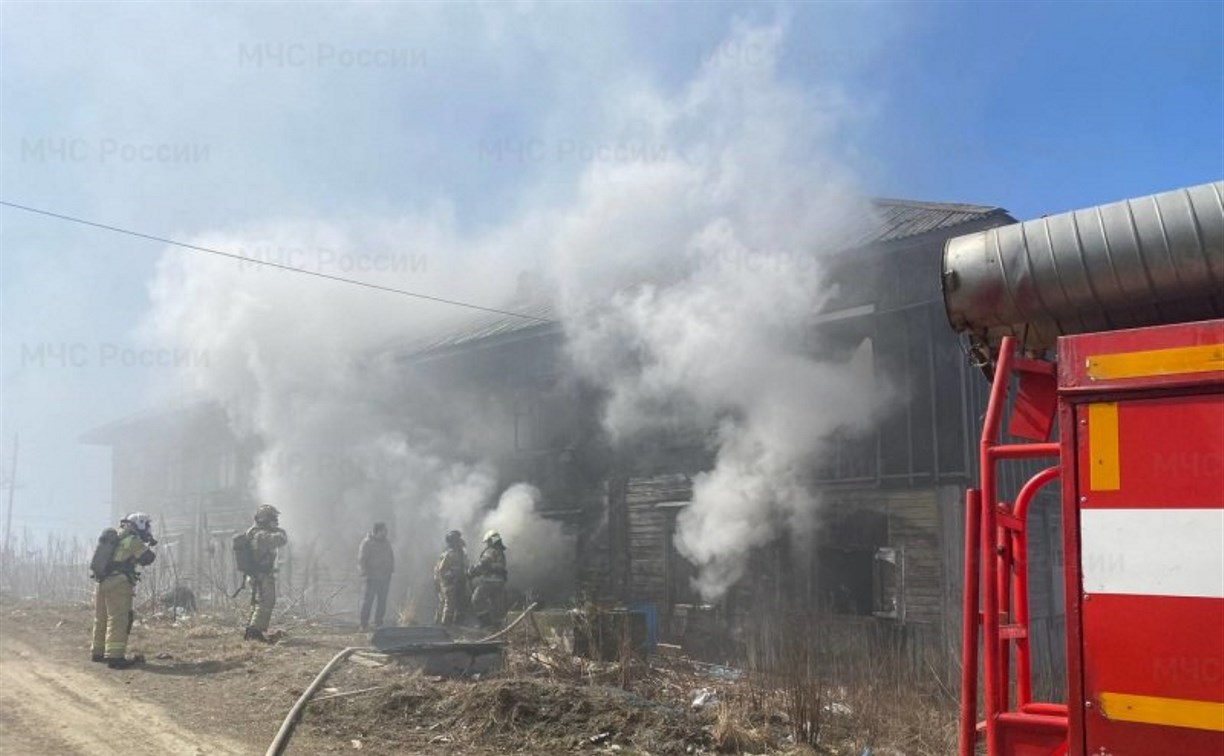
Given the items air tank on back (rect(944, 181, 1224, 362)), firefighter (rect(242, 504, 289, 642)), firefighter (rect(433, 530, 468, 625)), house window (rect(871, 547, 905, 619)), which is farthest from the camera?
firefighter (rect(433, 530, 468, 625))

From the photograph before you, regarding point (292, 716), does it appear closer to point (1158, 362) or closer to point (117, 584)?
point (117, 584)

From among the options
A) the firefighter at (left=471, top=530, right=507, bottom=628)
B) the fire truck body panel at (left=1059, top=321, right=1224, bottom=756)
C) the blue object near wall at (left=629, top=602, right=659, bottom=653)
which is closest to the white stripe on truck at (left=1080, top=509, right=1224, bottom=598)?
the fire truck body panel at (left=1059, top=321, right=1224, bottom=756)

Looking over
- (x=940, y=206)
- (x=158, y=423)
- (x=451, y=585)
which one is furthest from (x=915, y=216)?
(x=158, y=423)

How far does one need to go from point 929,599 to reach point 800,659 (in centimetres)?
516

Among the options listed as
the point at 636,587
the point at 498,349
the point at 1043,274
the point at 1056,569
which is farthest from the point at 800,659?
the point at 498,349

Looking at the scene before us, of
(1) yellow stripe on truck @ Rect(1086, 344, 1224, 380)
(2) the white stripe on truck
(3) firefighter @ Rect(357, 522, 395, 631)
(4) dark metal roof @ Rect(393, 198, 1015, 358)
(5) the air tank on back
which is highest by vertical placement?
(4) dark metal roof @ Rect(393, 198, 1015, 358)

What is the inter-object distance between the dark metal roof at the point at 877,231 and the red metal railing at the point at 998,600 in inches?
432

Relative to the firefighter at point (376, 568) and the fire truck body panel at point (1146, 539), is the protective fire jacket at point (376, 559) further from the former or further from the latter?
the fire truck body panel at point (1146, 539)

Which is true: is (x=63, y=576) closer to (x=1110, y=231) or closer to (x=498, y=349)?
(x=498, y=349)

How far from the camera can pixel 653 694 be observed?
8.76 metres

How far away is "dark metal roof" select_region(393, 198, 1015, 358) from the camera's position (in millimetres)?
13406

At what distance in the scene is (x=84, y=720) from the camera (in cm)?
754

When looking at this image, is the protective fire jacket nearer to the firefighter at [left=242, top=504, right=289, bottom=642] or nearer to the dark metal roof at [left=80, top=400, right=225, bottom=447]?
the firefighter at [left=242, top=504, right=289, bottom=642]

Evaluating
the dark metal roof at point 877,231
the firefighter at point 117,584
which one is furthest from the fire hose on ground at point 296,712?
the dark metal roof at point 877,231
